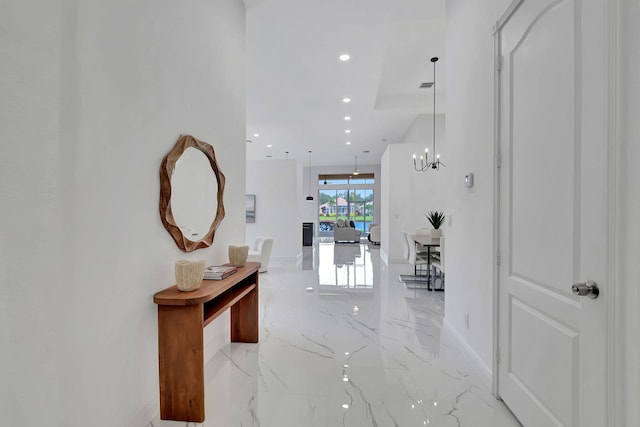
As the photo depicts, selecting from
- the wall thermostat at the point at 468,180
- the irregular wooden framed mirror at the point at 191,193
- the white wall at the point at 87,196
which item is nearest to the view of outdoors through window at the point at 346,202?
the wall thermostat at the point at 468,180

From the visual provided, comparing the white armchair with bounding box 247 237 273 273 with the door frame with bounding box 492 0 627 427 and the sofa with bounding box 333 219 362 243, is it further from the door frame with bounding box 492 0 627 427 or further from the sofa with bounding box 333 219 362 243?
the sofa with bounding box 333 219 362 243

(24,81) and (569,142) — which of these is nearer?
(24,81)

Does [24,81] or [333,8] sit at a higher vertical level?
[333,8]

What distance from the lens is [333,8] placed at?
3275 mm

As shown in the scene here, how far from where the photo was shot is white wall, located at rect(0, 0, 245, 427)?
1.08 m

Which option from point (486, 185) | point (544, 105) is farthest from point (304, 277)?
point (544, 105)

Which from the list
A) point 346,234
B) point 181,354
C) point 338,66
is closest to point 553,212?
point 181,354

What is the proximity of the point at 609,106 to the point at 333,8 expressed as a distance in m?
2.89

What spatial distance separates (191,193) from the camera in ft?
7.66

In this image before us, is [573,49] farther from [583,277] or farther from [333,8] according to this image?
[333,8]

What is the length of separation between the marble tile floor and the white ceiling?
3.39m

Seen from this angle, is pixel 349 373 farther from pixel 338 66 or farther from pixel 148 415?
pixel 338 66

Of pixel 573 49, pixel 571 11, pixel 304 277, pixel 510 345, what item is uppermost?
pixel 571 11

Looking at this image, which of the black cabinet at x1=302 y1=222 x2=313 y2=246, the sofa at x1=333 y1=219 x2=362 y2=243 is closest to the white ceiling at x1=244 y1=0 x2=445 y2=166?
the black cabinet at x1=302 y1=222 x2=313 y2=246
